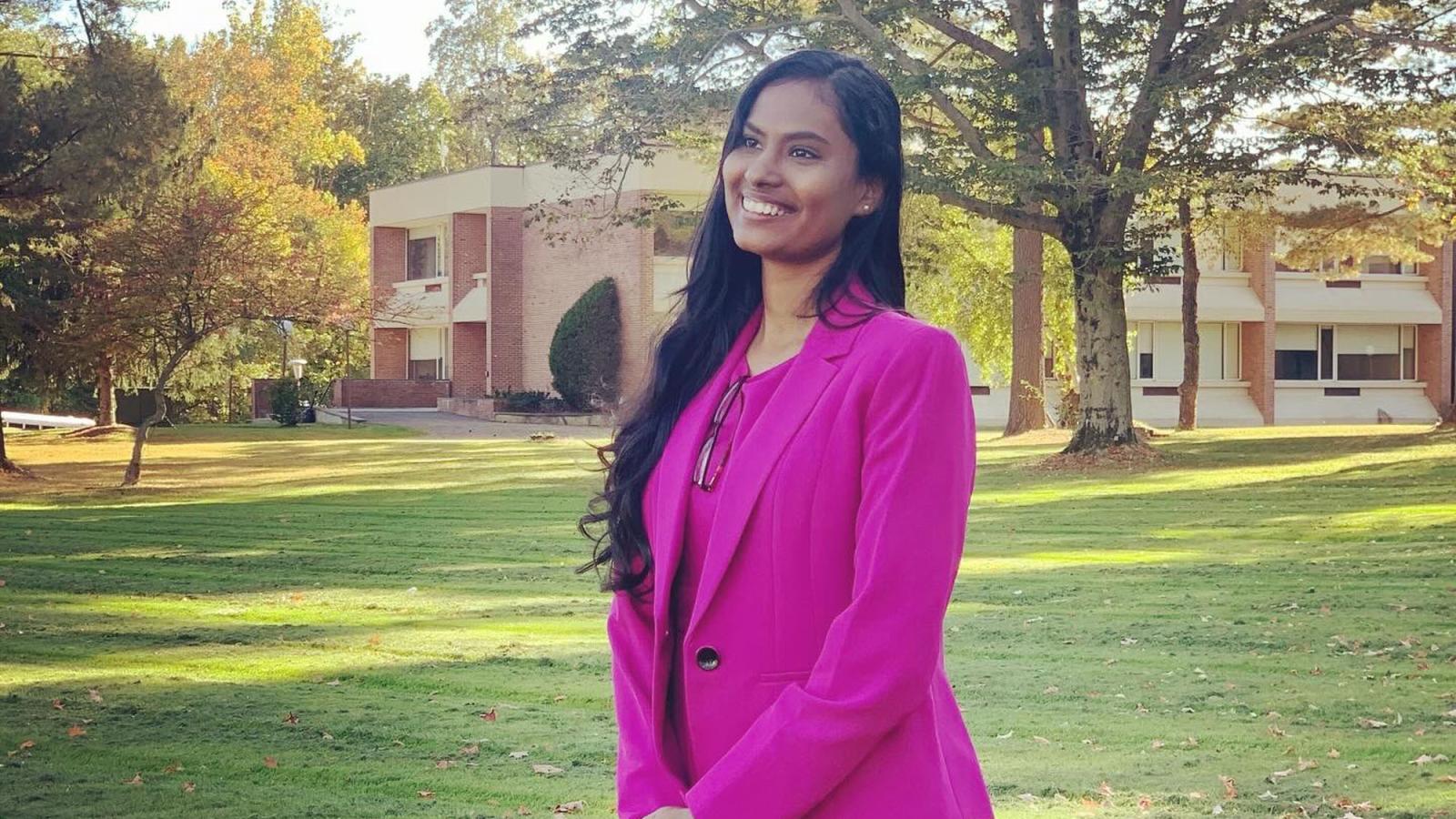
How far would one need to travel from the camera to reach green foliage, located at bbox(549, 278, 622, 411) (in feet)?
155

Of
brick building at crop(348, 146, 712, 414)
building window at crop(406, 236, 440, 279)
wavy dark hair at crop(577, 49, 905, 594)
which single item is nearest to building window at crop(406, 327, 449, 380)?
brick building at crop(348, 146, 712, 414)

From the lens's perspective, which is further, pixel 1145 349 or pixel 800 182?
pixel 1145 349

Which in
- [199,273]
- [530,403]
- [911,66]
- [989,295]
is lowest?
[530,403]

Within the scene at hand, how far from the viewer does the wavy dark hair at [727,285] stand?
8.07 ft

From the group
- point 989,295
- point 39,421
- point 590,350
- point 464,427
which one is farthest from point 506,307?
point 989,295

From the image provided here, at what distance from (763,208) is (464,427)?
4273 centimetres

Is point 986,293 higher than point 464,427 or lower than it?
higher

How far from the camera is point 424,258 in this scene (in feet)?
192

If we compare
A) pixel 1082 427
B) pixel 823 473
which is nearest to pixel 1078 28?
pixel 1082 427

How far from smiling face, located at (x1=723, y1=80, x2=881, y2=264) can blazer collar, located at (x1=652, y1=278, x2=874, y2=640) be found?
11 cm

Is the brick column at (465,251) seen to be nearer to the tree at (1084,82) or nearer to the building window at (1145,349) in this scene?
the building window at (1145,349)

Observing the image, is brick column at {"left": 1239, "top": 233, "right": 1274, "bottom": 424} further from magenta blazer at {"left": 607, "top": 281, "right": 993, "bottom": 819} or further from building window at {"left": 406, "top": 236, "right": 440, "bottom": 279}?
magenta blazer at {"left": 607, "top": 281, "right": 993, "bottom": 819}

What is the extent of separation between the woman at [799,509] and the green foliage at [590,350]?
4447 cm

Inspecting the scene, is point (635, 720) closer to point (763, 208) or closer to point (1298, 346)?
point (763, 208)
